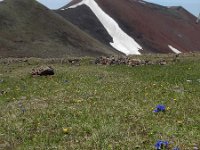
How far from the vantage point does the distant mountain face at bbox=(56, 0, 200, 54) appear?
388 feet

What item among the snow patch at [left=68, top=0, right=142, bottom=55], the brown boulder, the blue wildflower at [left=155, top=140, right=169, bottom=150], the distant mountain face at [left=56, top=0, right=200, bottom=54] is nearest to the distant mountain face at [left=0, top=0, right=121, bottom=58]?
the snow patch at [left=68, top=0, right=142, bottom=55]

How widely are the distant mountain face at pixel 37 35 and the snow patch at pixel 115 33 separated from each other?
1455cm

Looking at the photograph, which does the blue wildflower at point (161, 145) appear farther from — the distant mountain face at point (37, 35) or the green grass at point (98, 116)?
the distant mountain face at point (37, 35)

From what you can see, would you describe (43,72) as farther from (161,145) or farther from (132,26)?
(132,26)

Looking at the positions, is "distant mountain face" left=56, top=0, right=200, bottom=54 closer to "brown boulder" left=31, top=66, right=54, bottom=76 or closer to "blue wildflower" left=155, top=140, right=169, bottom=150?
"brown boulder" left=31, top=66, right=54, bottom=76

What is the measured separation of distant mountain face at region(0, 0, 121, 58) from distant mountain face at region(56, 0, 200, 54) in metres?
16.8

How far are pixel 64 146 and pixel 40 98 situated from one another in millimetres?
8600

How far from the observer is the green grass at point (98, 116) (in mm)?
13484

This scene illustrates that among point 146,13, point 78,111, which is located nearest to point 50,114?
point 78,111

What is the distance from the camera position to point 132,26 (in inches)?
5192

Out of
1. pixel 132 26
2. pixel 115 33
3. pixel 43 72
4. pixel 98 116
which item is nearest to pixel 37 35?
pixel 115 33

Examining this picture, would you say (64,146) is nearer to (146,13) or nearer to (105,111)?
(105,111)

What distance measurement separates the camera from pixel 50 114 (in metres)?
16.9

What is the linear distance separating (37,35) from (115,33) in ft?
112
